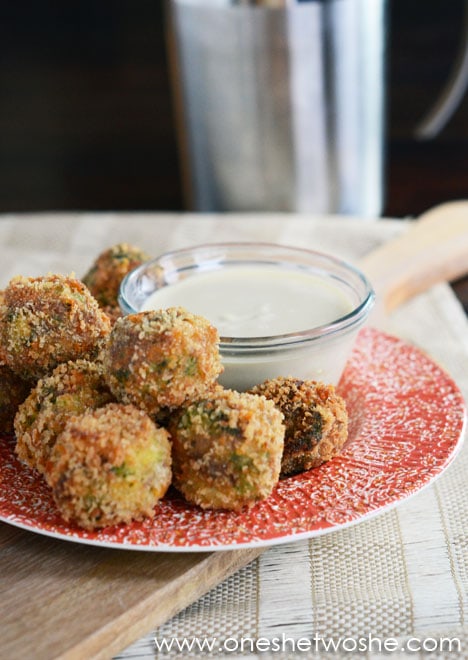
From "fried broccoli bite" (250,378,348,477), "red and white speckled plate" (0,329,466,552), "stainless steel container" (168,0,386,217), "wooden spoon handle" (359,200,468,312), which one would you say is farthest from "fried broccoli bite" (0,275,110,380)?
"stainless steel container" (168,0,386,217)

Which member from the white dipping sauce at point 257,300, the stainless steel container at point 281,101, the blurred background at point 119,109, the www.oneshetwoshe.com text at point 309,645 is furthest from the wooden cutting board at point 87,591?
the blurred background at point 119,109

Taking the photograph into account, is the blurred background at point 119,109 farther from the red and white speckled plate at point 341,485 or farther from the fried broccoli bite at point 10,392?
the fried broccoli bite at point 10,392

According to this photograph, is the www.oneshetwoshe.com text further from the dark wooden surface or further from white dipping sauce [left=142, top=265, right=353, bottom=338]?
the dark wooden surface

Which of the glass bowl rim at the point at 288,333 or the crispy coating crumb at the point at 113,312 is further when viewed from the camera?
the crispy coating crumb at the point at 113,312

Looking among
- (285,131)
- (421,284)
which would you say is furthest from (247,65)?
(421,284)

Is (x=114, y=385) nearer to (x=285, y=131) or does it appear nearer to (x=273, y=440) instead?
(x=273, y=440)

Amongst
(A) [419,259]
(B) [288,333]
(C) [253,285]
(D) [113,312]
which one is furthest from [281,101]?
(B) [288,333]
